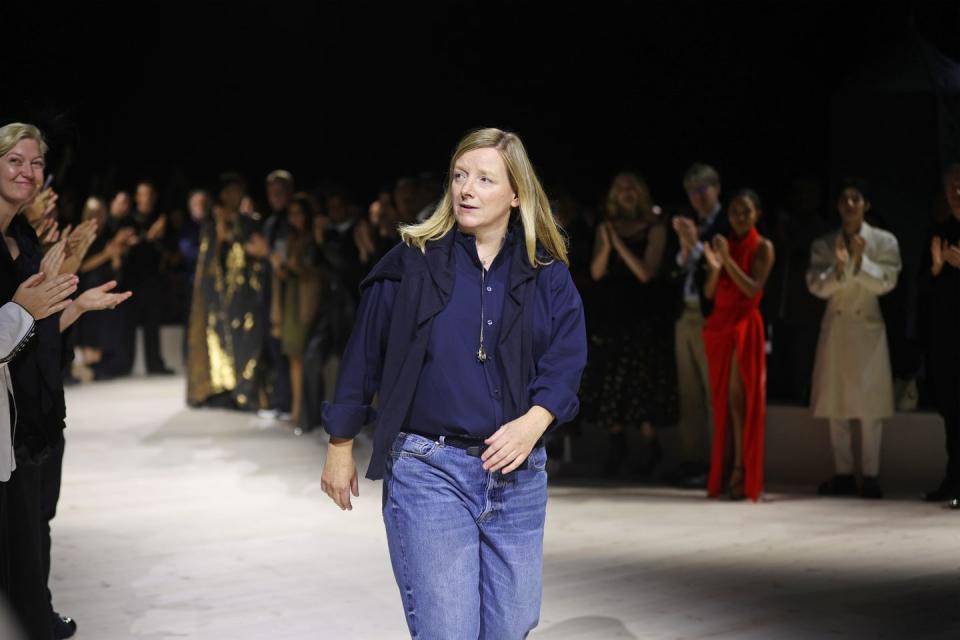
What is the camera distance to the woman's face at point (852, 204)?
679 centimetres

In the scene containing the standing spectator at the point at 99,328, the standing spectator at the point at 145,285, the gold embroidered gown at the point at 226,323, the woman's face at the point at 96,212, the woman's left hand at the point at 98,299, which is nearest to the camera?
the woman's left hand at the point at 98,299

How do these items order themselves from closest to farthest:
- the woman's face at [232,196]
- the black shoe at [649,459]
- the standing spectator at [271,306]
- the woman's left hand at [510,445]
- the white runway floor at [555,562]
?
the woman's left hand at [510,445] < the white runway floor at [555,562] < the black shoe at [649,459] < the standing spectator at [271,306] < the woman's face at [232,196]

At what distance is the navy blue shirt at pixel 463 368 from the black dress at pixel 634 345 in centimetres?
422

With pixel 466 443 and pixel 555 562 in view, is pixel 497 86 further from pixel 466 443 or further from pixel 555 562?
pixel 466 443

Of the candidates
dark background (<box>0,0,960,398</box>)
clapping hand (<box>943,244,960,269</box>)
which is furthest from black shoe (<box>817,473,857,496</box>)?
clapping hand (<box>943,244,960,269</box>)

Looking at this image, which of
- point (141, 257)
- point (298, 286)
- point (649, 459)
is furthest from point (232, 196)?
point (649, 459)

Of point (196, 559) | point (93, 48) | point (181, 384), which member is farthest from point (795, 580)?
point (93, 48)

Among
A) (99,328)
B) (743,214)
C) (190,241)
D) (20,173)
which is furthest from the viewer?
(190,241)

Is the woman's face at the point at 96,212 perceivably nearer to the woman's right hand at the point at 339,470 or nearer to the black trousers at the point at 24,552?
the black trousers at the point at 24,552

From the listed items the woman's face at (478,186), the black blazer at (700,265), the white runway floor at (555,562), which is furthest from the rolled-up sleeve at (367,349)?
the black blazer at (700,265)

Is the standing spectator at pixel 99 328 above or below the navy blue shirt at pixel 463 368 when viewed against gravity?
below

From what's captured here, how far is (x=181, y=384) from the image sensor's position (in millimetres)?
12312

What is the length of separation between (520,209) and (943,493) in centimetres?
422

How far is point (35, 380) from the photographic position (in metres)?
3.87
